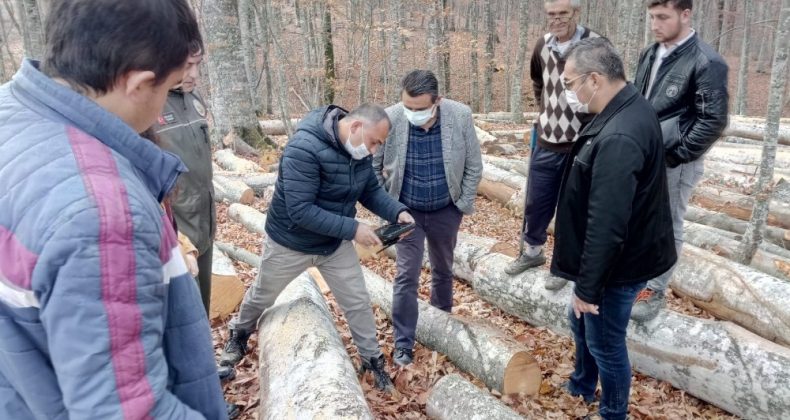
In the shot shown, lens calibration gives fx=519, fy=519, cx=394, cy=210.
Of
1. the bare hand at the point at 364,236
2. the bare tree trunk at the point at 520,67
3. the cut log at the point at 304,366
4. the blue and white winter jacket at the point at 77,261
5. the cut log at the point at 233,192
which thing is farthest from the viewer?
the bare tree trunk at the point at 520,67

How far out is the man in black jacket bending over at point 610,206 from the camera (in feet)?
9.07

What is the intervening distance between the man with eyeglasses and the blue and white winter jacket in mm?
3605

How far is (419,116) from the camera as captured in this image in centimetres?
397

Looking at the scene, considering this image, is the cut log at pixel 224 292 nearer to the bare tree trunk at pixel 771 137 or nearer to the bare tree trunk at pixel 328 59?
the bare tree trunk at pixel 771 137

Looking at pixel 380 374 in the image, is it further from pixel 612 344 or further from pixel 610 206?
pixel 610 206

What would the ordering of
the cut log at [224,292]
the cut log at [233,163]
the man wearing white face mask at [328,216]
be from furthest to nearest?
1. the cut log at [233,163]
2. the cut log at [224,292]
3. the man wearing white face mask at [328,216]

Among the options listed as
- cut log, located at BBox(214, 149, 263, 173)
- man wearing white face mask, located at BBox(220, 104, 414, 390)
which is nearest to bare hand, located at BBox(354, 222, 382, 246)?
man wearing white face mask, located at BBox(220, 104, 414, 390)

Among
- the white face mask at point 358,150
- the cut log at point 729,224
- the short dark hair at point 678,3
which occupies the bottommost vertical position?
the cut log at point 729,224

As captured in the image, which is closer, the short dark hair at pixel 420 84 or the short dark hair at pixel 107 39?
the short dark hair at pixel 107 39

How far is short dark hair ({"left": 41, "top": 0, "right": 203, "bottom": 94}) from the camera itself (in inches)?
45.6

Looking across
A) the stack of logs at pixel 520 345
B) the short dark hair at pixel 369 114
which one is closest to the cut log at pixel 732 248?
the stack of logs at pixel 520 345

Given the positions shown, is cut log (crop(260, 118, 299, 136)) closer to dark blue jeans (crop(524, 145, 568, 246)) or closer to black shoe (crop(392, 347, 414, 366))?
dark blue jeans (crop(524, 145, 568, 246))

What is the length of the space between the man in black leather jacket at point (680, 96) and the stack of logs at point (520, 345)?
0.43 metres

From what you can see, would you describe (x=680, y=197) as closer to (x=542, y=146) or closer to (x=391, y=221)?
(x=542, y=146)
